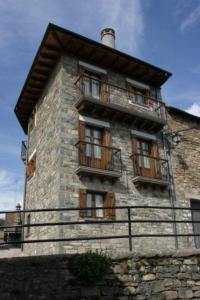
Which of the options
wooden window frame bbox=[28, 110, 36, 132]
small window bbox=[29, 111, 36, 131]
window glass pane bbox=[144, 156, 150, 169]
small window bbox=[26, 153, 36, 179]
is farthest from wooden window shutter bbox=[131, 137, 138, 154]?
small window bbox=[29, 111, 36, 131]

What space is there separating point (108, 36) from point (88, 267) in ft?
44.4

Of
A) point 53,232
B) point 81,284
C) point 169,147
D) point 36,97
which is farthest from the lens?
point 36,97

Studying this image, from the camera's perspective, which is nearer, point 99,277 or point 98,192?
point 99,277

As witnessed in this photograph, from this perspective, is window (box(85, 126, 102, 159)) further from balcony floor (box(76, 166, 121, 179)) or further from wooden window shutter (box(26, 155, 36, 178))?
wooden window shutter (box(26, 155, 36, 178))

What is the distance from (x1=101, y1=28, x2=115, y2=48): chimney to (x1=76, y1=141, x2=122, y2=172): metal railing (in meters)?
6.53

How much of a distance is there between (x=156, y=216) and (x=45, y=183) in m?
4.52

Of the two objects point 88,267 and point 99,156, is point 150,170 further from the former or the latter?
point 88,267

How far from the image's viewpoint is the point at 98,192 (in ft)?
38.9

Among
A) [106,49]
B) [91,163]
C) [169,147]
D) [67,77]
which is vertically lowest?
[91,163]

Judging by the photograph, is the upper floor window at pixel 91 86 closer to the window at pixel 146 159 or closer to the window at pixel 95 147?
the window at pixel 95 147

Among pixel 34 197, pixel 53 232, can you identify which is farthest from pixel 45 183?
pixel 53 232

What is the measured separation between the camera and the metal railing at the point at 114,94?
13.6 meters

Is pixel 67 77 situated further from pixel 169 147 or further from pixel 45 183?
pixel 169 147

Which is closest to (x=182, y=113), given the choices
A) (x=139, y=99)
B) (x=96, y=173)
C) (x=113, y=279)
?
(x=139, y=99)
